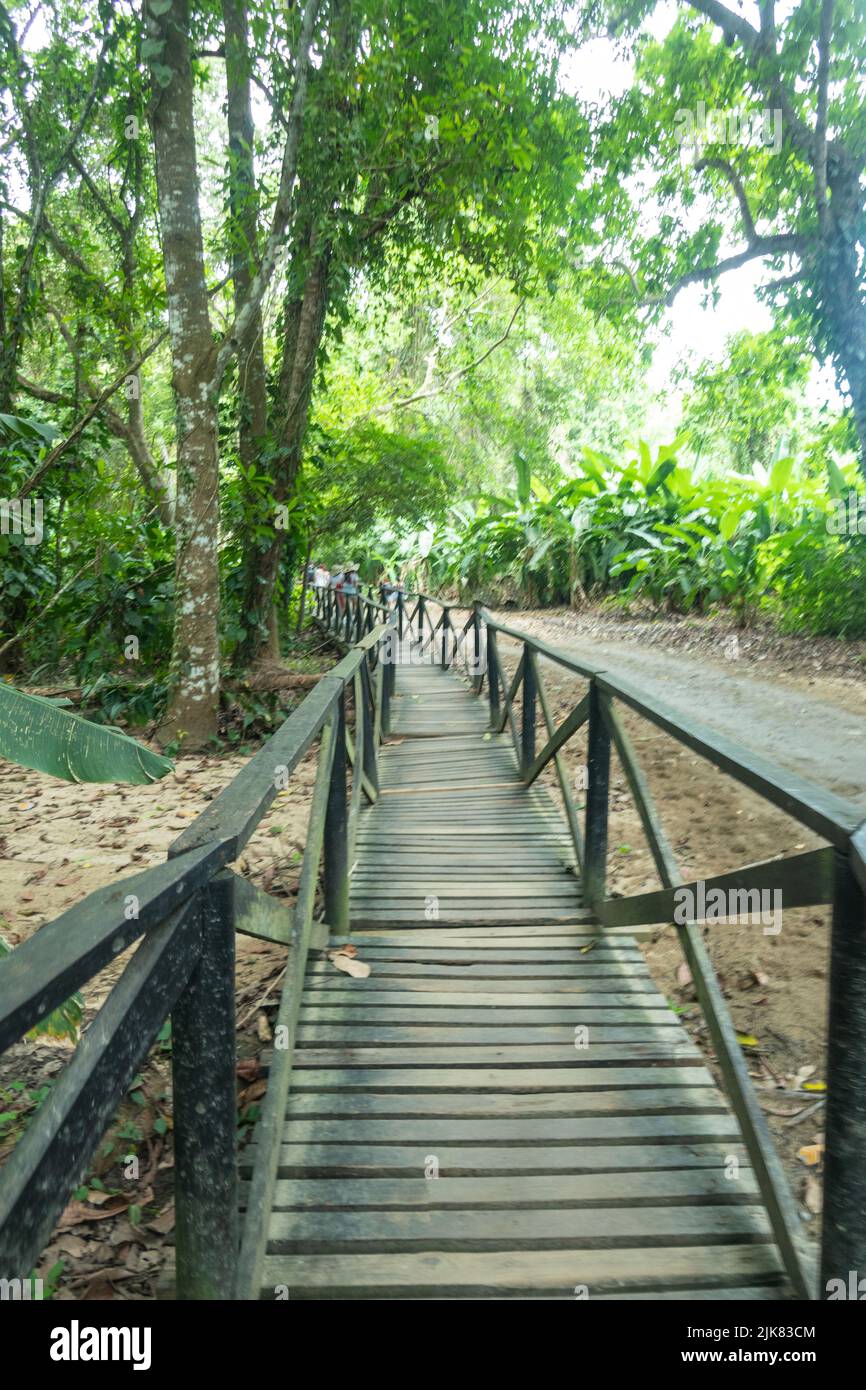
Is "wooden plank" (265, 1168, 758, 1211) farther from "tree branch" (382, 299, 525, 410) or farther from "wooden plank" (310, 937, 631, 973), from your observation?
"tree branch" (382, 299, 525, 410)

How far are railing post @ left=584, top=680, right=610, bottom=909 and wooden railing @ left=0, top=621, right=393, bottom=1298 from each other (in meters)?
1.57

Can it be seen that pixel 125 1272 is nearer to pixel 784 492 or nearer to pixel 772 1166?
pixel 772 1166

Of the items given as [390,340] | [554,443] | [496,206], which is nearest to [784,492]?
[496,206]

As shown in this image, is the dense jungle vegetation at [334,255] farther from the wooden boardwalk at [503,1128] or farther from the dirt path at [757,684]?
the wooden boardwalk at [503,1128]

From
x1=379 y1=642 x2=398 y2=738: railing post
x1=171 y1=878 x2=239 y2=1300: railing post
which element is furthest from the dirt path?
x1=171 y1=878 x2=239 y2=1300: railing post

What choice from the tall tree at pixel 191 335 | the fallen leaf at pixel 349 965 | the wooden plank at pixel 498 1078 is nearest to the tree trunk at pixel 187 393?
the tall tree at pixel 191 335

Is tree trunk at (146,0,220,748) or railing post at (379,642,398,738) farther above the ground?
tree trunk at (146,0,220,748)

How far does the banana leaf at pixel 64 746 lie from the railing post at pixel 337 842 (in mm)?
1146

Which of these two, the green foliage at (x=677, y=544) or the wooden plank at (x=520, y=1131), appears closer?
the wooden plank at (x=520, y=1131)

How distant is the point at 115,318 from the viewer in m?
8.38

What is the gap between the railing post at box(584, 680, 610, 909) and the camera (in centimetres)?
359

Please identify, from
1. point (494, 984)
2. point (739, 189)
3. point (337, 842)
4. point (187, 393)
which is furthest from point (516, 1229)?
point (739, 189)

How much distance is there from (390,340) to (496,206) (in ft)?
43.8

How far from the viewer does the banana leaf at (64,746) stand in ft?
6.43
